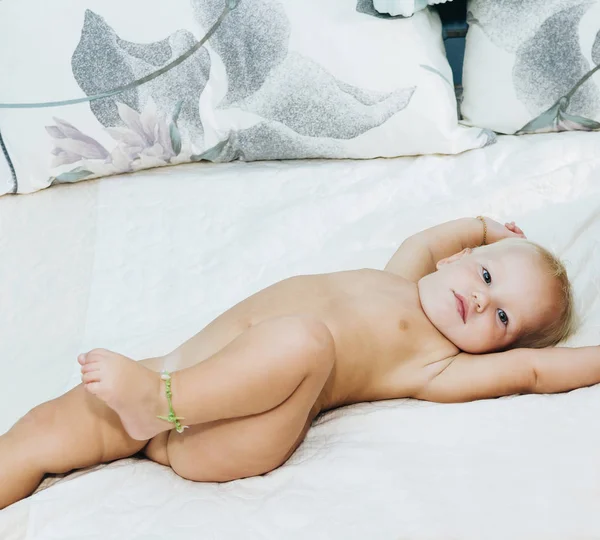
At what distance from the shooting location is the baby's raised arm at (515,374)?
1.00 m

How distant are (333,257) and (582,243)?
1.41ft

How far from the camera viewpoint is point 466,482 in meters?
0.82

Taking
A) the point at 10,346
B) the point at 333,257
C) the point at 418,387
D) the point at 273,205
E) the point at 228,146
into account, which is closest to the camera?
the point at 418,387

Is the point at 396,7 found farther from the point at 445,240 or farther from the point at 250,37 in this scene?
the point at 445,240

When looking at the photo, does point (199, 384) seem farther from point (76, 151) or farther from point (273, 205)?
point (76, 151)

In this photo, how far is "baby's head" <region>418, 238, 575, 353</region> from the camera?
1086 millimetres

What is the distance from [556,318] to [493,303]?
0.10 metres

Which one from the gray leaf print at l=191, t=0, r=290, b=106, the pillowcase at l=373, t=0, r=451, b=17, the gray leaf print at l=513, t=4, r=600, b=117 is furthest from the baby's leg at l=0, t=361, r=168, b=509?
the gray leaf print at l=513, t=4, r=600, b=117

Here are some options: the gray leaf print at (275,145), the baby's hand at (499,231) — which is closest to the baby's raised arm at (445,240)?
the baby's hand at (499,231)

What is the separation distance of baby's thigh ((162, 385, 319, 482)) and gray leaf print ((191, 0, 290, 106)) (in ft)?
2.71

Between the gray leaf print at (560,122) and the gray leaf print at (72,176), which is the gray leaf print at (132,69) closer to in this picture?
the gray leaf print at (72,176)

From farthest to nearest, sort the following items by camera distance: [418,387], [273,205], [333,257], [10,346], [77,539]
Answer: [273,205]
[333,257]
[10,346]
[418,387]
[77,539]

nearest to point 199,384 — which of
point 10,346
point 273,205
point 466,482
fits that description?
point 466,482

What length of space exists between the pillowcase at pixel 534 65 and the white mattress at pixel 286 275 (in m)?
0.06
